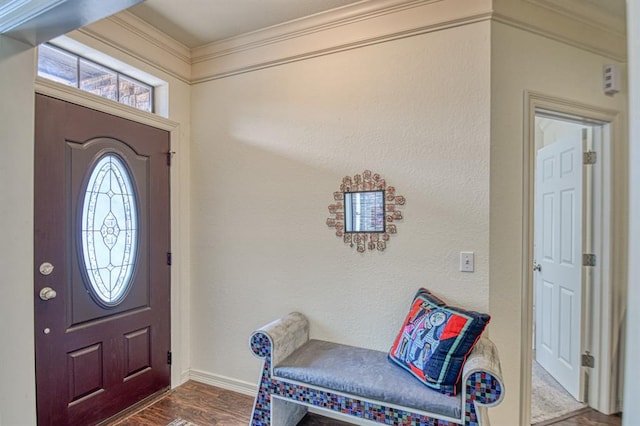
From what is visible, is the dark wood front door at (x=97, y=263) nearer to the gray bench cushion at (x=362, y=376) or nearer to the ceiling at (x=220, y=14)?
the ceiling at (x=220, y=14)

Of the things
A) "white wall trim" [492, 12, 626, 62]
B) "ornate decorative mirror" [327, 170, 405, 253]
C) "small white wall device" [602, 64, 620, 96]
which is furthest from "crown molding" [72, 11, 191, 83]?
"small white wall device" [602, 64, 620, 96]

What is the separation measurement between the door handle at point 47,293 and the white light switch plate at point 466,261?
2442 millimetres

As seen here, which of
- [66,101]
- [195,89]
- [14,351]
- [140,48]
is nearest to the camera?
[14,351]

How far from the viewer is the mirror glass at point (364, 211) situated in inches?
86.0

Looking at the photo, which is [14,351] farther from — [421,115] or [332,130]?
[421,115]

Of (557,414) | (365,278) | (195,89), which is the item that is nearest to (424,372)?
(365,278)

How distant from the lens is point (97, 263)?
7.04 ft

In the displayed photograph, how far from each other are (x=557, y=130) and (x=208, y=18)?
329cm

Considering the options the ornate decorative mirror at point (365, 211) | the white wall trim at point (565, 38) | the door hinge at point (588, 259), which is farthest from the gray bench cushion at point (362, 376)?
the white wall trim at point (565, 38)

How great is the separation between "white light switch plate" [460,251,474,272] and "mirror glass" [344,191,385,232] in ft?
1.69

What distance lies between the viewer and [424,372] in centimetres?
170

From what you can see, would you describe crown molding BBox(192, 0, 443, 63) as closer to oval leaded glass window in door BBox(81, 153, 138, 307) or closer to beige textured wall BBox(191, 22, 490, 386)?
beige textured wall BBox(191, 22, 490, 386)

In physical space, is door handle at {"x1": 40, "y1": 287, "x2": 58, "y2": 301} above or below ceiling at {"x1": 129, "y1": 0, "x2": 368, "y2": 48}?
below

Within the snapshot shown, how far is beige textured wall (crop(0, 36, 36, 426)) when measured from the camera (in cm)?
145
